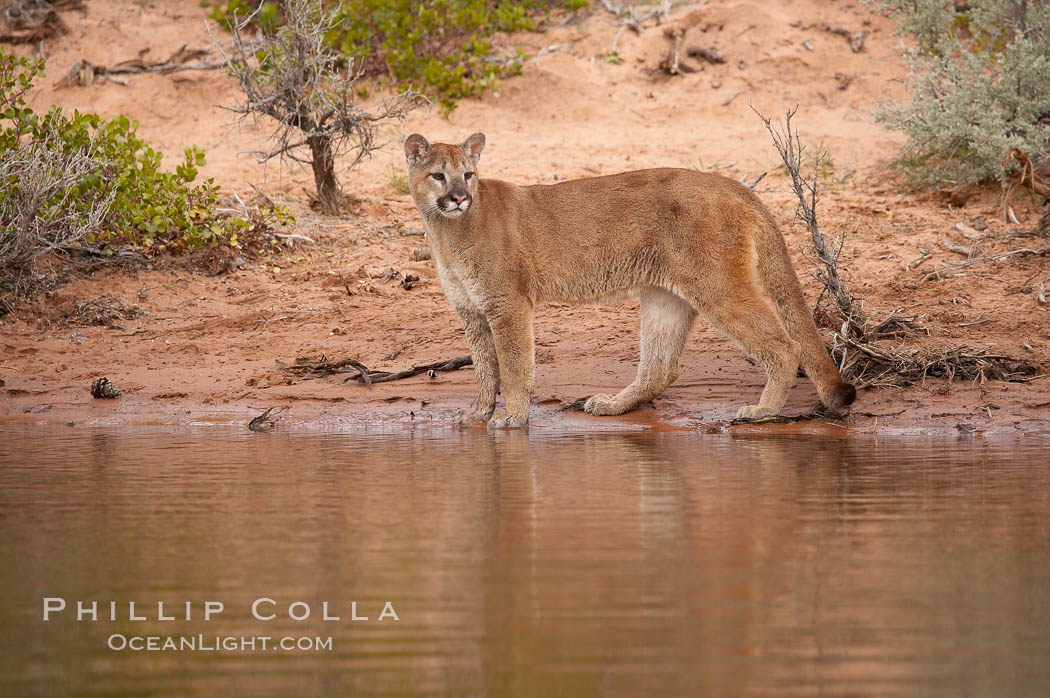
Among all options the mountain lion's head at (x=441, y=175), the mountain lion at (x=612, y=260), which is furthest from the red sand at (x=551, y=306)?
the mountain lion's head at (x=441, y=175)

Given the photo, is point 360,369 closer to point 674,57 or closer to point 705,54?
point 674,57

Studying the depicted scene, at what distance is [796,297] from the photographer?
7.31 meters

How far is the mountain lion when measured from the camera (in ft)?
23.4

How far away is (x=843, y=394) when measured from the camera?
722 centimetres

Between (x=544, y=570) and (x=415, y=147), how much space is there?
413 centimetres

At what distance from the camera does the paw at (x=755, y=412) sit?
24.0ft

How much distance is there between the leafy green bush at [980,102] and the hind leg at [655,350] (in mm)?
3575

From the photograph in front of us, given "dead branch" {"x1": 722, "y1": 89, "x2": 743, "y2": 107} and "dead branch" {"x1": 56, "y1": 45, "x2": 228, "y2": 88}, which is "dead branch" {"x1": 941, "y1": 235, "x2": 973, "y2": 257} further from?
"dead branch" {"x1": 56, "y1": 45, "x2": 228, "y2": 88}

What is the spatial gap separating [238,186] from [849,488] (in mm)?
7769

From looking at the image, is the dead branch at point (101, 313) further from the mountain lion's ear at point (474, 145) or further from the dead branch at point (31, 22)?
the dead branch at point (31, 22)

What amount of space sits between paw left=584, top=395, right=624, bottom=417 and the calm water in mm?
1348

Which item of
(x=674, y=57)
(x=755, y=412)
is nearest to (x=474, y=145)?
(x=755, y=412)

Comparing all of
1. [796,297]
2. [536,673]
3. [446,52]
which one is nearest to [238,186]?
[446,52]

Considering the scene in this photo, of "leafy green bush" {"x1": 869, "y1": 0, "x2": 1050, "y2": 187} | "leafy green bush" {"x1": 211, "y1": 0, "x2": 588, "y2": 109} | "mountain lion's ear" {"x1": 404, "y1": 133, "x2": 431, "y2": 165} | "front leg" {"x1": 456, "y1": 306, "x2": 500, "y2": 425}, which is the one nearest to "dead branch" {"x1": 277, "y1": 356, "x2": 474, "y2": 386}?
"front leg" {"x1": 456, "y1": 306, "x2": 500, "y2": 425}
